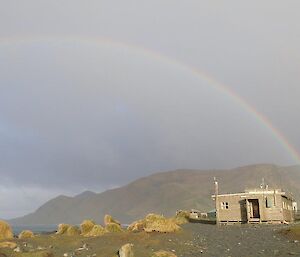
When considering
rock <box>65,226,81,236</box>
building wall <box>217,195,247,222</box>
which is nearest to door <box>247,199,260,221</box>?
building wall <box>217,195,247,222</box>

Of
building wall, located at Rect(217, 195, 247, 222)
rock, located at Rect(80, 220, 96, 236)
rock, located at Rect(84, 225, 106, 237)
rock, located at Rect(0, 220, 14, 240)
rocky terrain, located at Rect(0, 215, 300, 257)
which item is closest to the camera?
rocky terrain, located at Rect(0, 215, 300, 257)

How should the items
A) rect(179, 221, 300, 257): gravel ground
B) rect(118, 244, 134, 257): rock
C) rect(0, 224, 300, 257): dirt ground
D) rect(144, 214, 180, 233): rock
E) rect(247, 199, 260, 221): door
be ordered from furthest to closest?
1. rect(247, 199, 260, 221): door
2. rect(144, 214, 180, 233): rock
3. rect(0, 224, 300, 257): dirt ground
4. rect(179, 221, 300, 257): gravel ground
5. rect(118, 244, 134, 257): rock

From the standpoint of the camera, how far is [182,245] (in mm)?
41750

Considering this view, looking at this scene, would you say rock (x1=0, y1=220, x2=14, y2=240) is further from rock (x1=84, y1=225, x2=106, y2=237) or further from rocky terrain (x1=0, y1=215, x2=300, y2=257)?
rock (x1=84, y1=225, x2=106, y2=237)

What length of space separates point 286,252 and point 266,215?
36.2 metres

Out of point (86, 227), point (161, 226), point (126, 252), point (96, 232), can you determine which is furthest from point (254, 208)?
point (126, 252)

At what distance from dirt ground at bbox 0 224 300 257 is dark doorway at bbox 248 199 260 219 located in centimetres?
2031

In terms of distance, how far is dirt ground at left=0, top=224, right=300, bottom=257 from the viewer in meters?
36.8

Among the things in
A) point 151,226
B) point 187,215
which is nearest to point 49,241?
point 151,226

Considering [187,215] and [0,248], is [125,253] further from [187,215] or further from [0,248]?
[187,215]

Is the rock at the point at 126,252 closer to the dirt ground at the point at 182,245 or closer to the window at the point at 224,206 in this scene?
the dirt ground at the point at 182,245

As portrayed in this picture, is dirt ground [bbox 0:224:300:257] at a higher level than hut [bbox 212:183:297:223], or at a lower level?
lower

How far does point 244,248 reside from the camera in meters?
38.8

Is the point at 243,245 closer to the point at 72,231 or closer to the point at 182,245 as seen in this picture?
the point at 182,245
